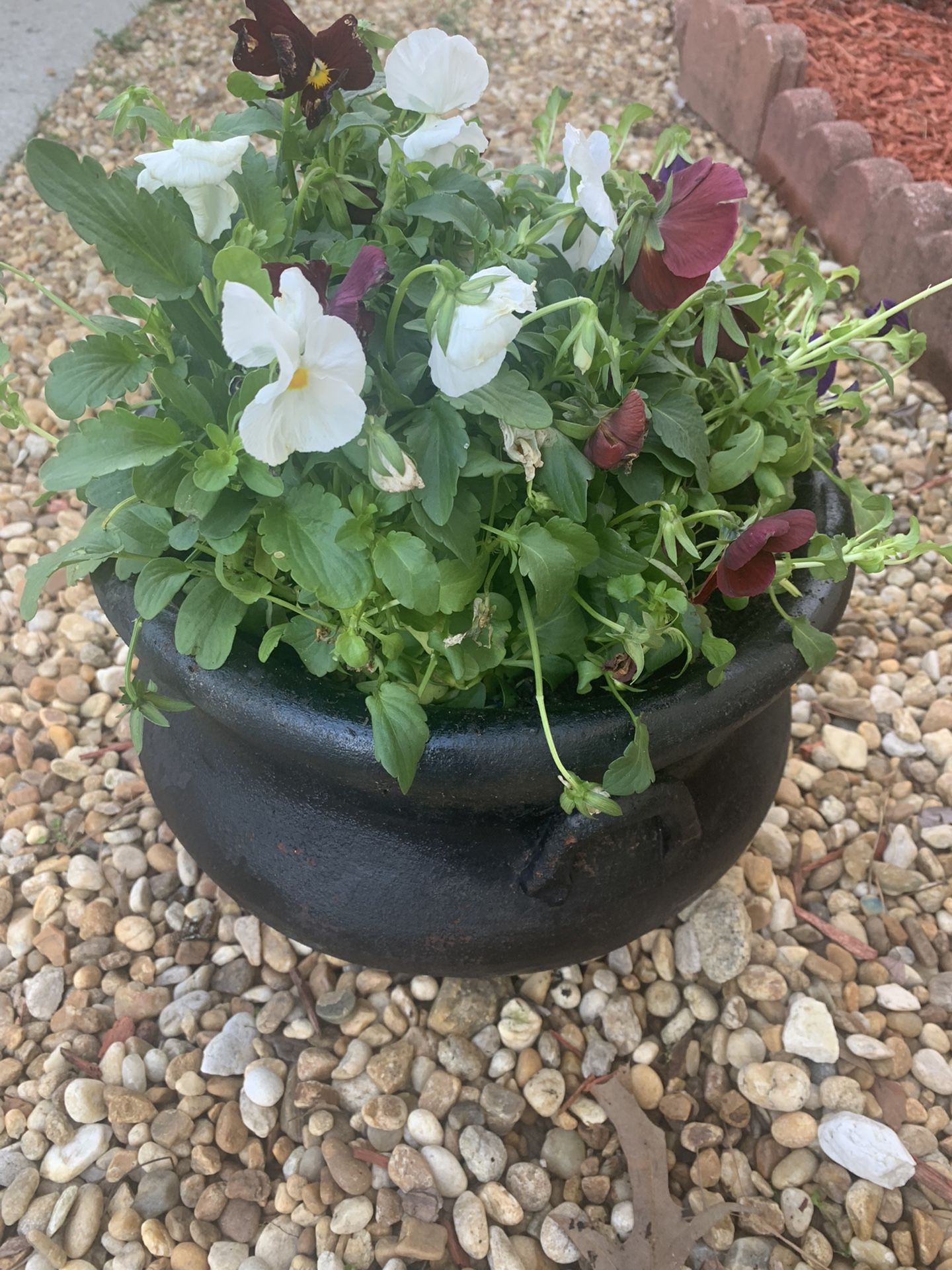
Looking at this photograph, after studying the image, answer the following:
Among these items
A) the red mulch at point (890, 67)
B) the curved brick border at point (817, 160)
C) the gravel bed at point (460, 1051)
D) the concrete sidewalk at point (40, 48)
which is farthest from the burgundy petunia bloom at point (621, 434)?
the concrete sidewalk at point (40, 48)

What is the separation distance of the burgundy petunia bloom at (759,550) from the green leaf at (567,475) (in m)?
0.12

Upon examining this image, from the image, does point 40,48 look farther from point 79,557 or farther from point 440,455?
point 440,455

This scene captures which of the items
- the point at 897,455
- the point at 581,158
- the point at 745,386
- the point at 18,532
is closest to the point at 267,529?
Result: the point at 581,158

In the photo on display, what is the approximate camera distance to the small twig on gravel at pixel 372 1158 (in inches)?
46.5

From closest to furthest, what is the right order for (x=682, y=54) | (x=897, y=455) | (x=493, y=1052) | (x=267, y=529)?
(x=267, y=529) < (x=493, y=1052) < (x=897, y=455) < (x=682, y=54)

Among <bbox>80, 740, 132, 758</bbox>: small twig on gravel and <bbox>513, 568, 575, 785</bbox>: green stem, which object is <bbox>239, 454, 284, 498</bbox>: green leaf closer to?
<bbox>513, 568, 575, 785</bbox>: green stem

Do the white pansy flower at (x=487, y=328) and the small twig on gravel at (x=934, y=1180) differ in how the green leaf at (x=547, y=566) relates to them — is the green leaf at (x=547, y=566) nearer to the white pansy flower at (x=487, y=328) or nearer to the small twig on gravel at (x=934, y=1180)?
the white pansy flower at (x=487, y=328)

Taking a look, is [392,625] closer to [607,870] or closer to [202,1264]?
[607,870]

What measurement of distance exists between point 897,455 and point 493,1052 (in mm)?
1545

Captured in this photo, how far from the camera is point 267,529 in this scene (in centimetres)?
78

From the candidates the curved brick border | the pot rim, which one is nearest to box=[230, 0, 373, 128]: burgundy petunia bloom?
the pot rim

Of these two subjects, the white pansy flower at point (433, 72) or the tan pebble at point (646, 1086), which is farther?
the tan pebble at point (646, 1086)

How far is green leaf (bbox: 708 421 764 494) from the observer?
3.03ft

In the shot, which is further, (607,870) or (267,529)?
(607,870)
